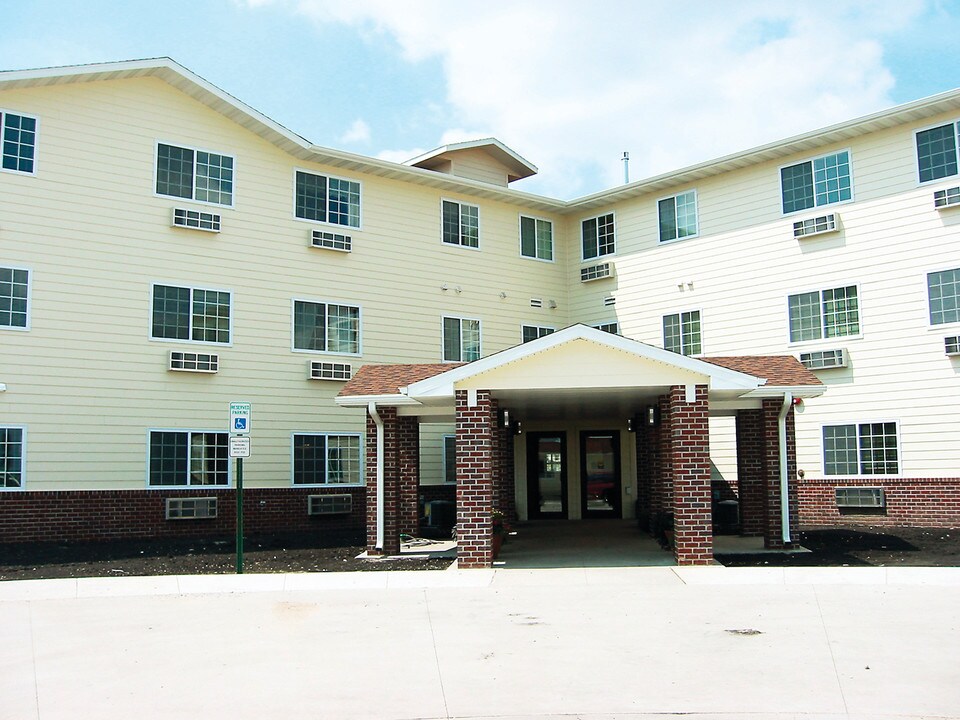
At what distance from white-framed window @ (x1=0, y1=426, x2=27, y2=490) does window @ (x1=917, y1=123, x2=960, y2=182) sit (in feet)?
62.5

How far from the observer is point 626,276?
84.2 feet

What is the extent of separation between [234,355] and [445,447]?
6094 millimetres

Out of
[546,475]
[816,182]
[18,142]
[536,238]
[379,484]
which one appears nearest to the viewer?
[379,484]

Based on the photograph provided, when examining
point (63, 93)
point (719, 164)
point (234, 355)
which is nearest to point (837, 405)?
point (719, 164)

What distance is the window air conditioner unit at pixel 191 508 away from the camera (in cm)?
2020

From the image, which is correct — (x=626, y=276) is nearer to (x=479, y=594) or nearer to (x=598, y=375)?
(x=598, y=375)

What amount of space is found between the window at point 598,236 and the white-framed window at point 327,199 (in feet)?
22.2

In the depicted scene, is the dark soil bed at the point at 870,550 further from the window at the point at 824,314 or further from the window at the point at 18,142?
the window at the point at 18,142

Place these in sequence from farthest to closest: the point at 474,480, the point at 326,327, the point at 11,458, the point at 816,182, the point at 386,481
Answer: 1. the point at 326,327
2. the point at 816,182
3. the point at 11,458
4. the point at 386,481
5. the point at 474,480

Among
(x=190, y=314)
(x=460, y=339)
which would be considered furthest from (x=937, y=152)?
(x=190, y=314)

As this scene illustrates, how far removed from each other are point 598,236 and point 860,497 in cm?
1002

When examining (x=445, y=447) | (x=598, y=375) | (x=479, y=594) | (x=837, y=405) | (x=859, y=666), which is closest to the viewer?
(x=859, y=666)

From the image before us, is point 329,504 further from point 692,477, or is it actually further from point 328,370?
point 692,477

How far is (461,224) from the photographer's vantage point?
25453 mm
